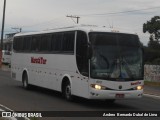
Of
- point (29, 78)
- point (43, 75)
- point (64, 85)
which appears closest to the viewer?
point (64, 85)

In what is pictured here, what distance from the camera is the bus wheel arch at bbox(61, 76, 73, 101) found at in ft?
58.0

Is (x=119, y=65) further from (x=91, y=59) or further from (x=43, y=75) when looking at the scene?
(x=43, y=75)

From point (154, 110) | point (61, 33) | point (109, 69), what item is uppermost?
point (61, 33)

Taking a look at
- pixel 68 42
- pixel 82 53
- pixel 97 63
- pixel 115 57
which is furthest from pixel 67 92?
pixel 115 57

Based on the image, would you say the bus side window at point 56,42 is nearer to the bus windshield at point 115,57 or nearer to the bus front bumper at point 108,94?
the bus windshield at point 115,57

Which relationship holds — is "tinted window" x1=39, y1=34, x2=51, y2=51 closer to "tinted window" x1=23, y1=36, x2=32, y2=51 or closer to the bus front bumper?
"tinted window" x1=23, y1=36, x2=32, y2=51

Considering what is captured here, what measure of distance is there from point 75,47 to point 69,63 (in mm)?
856

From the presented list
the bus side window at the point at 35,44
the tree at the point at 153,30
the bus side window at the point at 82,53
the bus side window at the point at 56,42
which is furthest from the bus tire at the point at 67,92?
the tree at the point at 153,30

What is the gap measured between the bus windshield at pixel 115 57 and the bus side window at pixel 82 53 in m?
0.31

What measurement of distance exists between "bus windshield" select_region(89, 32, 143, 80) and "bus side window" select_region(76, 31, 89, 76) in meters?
0.31

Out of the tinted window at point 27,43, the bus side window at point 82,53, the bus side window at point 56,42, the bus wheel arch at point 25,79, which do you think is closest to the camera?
the bus side window at point 82,53

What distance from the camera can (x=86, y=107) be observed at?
16.1m

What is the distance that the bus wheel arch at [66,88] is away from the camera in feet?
58.0

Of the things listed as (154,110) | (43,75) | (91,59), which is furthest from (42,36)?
(154,110)
